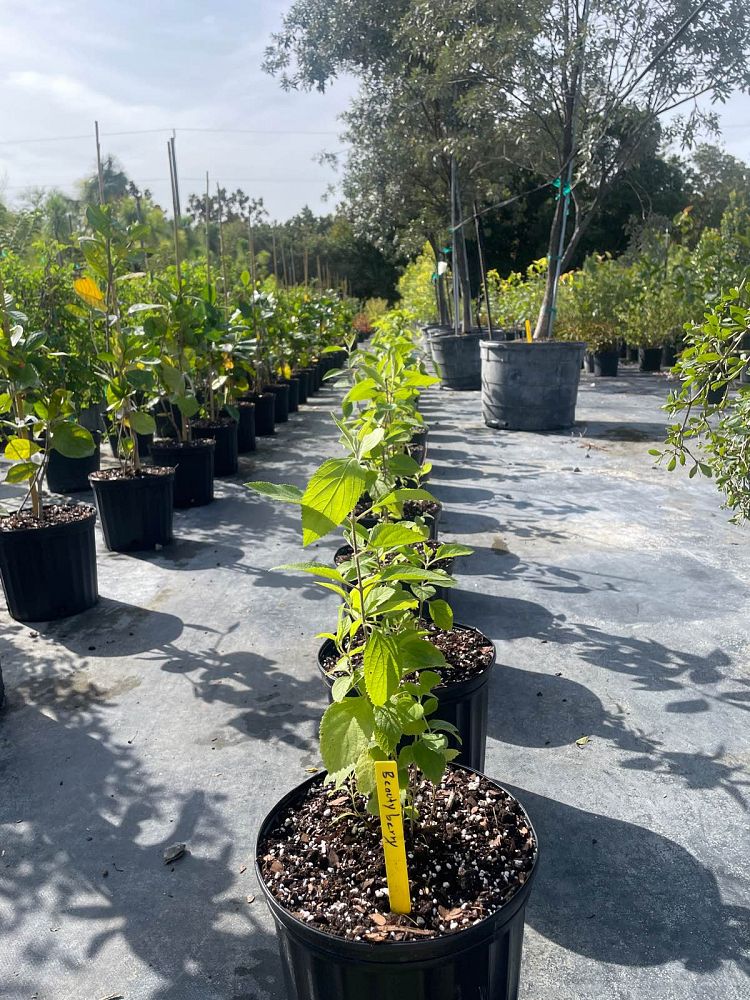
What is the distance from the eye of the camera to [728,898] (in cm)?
165

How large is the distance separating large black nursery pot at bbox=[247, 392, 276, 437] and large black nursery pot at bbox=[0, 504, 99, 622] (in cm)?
441

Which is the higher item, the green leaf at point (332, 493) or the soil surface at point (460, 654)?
the green leaf at point (332, 493)

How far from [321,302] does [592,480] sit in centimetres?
800

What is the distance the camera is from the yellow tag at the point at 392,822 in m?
1.14

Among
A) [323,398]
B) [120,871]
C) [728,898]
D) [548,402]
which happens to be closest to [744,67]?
[548,402]

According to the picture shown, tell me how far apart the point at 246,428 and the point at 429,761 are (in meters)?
5.79

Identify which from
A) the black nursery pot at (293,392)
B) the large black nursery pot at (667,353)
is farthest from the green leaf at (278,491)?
the large black nursery pot at (667,353)

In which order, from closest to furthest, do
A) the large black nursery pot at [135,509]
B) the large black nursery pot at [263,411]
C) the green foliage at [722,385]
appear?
the green foliage at [722,385] < the large black nursery pot at [135,509] < the large black nursery pot at [263,411]

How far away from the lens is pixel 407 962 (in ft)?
3.65

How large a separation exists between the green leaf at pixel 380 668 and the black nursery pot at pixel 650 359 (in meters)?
11.9

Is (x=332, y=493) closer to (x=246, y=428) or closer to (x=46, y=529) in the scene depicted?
(x=46, y=529)

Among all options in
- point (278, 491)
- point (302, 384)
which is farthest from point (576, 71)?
point (278, 491)

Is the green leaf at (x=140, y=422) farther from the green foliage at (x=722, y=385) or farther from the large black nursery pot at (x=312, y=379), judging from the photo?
the large black nursery pot at (x=312, y=379)

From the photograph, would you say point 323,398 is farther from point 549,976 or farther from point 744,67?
point 549,976
